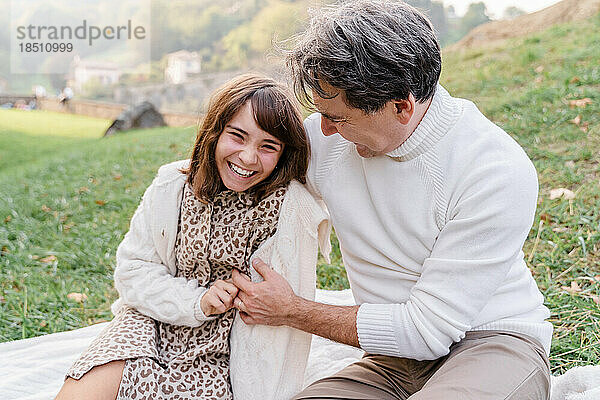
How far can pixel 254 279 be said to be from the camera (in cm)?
233

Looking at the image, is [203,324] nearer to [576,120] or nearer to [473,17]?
[576,120]

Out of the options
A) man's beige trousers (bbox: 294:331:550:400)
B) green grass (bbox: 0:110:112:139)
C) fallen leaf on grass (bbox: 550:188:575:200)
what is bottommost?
green grass (bbox: 0:110:112:139)

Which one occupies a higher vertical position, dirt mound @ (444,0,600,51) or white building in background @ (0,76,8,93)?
dirt mound @ (444,0,600,51)

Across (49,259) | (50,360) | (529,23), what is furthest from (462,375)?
(529,23)

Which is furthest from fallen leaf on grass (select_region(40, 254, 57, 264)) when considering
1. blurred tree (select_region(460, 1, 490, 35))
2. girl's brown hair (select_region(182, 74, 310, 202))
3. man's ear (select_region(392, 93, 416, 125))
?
blurred tree (select_region(460, 1, 490, 35))

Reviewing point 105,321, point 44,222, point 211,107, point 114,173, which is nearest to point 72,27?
point 114,173

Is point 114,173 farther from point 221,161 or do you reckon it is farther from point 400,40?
point 400,40

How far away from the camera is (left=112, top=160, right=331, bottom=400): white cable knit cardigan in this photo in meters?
2.30

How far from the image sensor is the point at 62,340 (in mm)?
3135

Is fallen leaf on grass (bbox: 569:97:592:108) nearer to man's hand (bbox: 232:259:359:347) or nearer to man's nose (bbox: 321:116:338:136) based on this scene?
man's nose (bbox: 321:116:338:136)

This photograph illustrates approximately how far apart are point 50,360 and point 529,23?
888cm

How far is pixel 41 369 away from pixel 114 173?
13.3 feet

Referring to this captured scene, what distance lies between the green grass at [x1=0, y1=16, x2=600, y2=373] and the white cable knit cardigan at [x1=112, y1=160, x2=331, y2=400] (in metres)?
0.75

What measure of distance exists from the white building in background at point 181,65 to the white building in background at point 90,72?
1.16 metres
